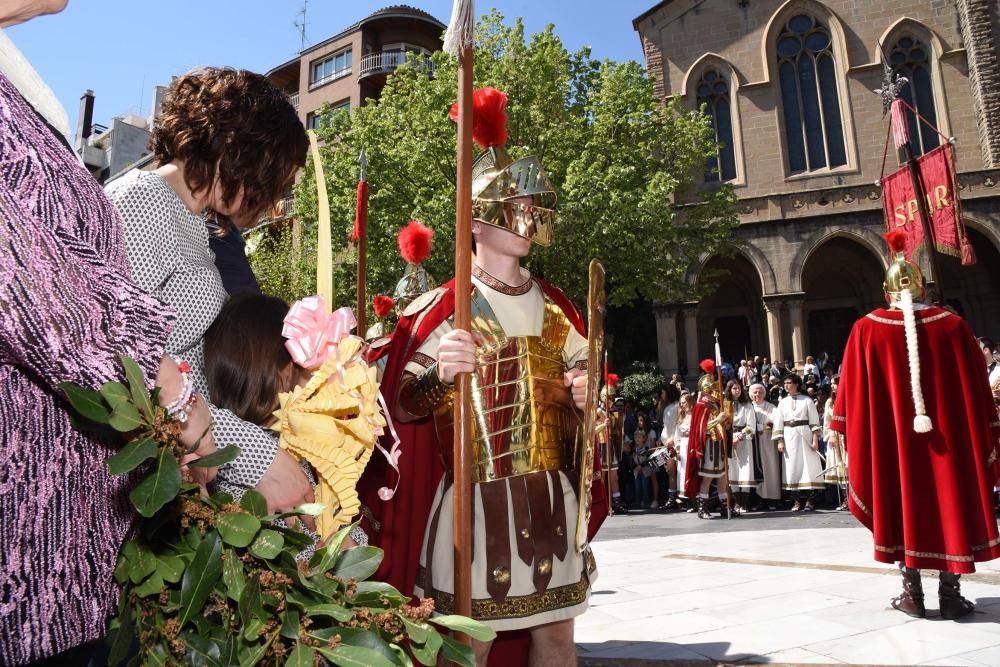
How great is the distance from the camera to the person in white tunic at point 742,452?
1137cm

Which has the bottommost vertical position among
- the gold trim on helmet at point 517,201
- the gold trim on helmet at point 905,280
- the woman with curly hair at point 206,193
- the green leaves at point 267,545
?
the green leaves at point 267,545

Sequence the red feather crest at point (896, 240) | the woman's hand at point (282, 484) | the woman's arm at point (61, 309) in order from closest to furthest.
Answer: the woman's arm at point (61, 309) < the woman's hand at point (282, 484) < the red feather crest at point (896, 240)

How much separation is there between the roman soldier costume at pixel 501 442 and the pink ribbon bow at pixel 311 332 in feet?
2.82

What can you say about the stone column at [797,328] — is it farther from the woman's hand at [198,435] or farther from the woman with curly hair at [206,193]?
the woman's hand at [198,435]

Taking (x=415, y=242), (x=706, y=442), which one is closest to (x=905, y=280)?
(x=415, y=242)

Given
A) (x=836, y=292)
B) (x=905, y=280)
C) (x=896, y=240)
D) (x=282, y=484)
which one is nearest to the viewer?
(x=282, y=484)

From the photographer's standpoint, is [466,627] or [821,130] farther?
[821,130]

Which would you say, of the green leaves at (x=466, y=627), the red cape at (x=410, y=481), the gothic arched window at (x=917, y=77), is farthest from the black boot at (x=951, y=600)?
the gothic arched window at (x=917, y=77)

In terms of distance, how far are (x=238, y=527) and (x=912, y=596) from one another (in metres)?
4.41

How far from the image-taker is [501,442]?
2.62 metres

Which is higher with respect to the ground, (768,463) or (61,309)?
(61,309)

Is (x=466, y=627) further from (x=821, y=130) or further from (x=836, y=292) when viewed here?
(x=836, y=292)

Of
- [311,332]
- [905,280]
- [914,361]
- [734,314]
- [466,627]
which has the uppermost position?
[734,314]

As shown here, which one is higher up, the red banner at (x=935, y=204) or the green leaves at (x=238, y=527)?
the red banner at (x=935, y=204)
